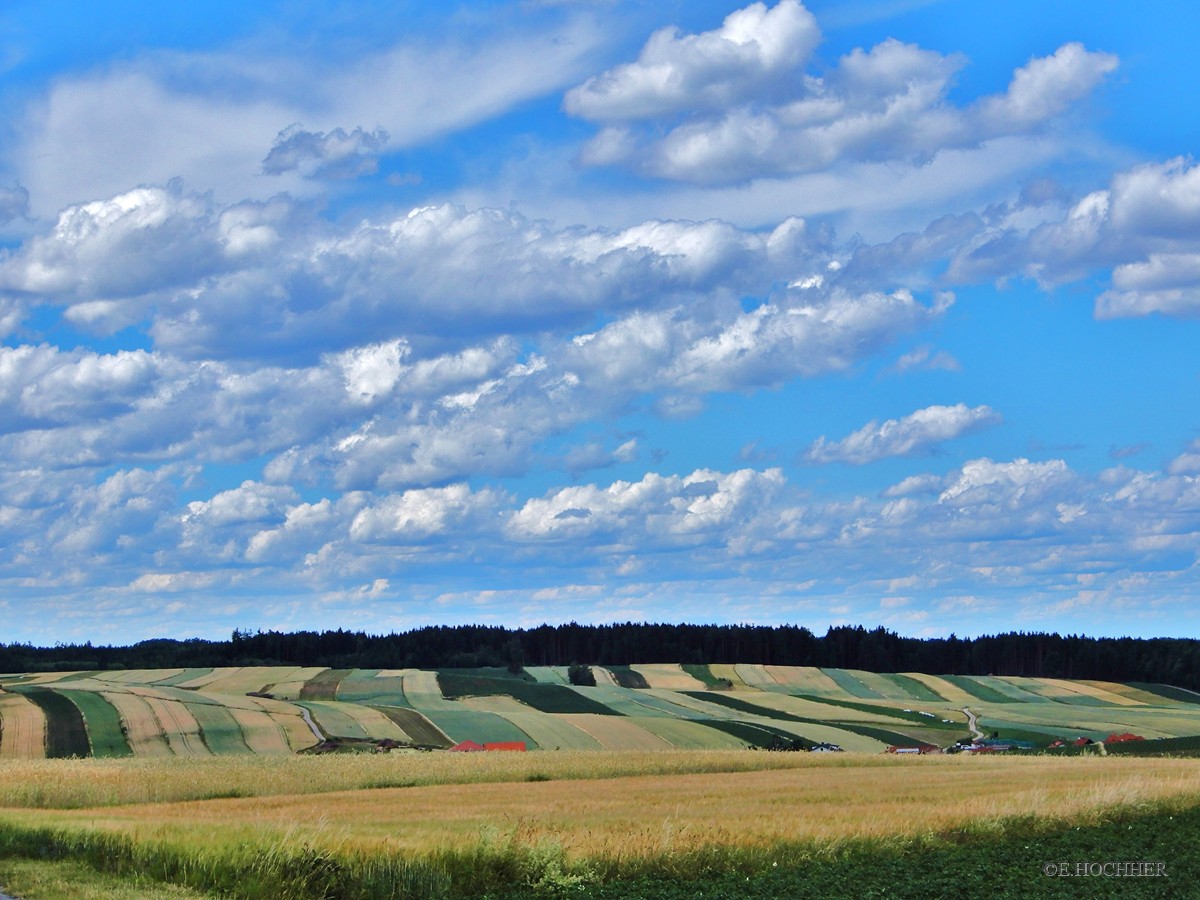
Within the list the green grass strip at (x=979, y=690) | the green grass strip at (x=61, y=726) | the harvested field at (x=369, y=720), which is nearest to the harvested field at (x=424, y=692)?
the harvested field at (x=369, y=720)

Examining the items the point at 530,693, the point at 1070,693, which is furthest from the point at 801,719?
the point at 1070,693

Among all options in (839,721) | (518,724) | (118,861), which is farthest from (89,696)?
(118,861)

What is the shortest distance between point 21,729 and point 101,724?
4362 mm

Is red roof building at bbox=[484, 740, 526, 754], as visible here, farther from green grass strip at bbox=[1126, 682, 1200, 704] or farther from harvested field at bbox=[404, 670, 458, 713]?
green grass strip at bbox=[1126, 682, 1200, 704]

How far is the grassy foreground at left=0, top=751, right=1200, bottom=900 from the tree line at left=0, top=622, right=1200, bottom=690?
125 metres

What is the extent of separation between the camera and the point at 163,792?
42.5 metres

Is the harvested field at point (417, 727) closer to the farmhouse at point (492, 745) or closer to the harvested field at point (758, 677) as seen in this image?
the farmhouse at point (492, 745)

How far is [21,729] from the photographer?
76000 millimetres

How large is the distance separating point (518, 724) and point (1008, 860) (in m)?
63.2

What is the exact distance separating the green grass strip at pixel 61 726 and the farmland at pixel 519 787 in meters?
0.28

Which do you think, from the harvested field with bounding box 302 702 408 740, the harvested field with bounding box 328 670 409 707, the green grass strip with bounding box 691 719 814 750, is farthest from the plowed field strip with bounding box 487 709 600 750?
the harvested field with bounding box 328 670 409 707

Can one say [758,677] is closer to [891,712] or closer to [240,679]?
[891,712]

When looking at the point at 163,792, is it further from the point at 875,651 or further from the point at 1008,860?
the point at 875,651

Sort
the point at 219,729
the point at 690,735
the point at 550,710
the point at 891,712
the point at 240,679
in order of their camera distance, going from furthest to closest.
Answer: the point at 240,679 < the point at 891,712 < the point at 550,710 < the point at 690,735 < the point at 219,729
